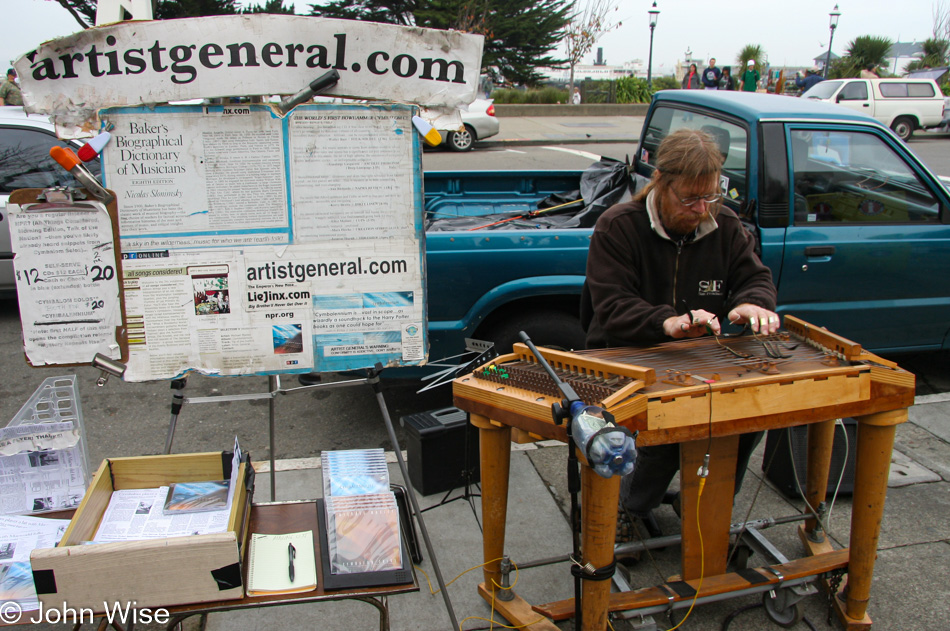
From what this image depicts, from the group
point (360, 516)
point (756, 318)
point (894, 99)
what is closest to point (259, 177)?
point (360, 516)

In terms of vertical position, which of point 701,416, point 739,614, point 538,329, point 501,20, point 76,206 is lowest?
point 739,614

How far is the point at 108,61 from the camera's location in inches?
90.9

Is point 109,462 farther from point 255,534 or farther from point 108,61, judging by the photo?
point 108,61

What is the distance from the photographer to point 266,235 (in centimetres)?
251

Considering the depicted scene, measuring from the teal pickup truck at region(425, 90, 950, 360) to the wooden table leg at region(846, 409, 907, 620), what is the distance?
181 centimetres

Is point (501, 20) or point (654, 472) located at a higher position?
point (501, 20)

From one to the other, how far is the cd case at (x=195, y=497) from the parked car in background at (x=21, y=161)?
4438 millimetres

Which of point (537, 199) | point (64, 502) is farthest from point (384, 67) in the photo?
point (537, 199)

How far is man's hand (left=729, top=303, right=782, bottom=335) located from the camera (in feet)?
8.39

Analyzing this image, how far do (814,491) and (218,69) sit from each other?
9.67 feet

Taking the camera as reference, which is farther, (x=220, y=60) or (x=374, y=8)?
(x=374, y=8)

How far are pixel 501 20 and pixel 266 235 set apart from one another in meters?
31.0

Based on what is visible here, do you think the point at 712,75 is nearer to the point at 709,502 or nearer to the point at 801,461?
the point at 801,461

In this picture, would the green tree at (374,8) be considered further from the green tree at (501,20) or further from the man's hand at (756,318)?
the man's hand at (756,318)
